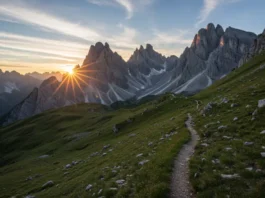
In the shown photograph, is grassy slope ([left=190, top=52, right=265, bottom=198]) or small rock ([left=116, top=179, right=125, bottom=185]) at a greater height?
grassy slope ([left=190, top=52, right=265, bottom=198])

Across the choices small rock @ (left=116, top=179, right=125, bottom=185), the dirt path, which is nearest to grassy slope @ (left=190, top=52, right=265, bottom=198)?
the dirt path

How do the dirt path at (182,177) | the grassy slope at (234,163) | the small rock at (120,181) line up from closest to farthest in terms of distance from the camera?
the grassy slope at (234,163) < the dirt path at (182,177) < the small rock at (120,181)

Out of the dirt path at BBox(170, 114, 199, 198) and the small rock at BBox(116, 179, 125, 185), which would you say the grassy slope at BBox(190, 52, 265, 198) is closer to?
the dirt path at BBox(170, 114, 199, 198)

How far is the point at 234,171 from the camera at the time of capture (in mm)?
12828

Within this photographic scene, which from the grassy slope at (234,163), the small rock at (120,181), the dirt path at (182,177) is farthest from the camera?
the small rock at (120,181)

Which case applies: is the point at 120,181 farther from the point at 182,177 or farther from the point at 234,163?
the point at 234,163

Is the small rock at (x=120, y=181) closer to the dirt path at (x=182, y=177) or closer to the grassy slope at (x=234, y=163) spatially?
the dirt path at (x=182, y=177)

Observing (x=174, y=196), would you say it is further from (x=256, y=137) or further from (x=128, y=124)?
(x=128, y=124)

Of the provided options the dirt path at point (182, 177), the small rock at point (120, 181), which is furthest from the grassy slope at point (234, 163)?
the small rock at point (120, 181)

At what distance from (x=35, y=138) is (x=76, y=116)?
35.3 m

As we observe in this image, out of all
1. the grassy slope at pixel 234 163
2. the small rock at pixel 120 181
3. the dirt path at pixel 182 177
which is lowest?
the small rock at pixel 120 181

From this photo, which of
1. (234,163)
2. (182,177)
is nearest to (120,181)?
(182,177)

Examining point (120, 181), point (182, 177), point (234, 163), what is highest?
point (234, 163)

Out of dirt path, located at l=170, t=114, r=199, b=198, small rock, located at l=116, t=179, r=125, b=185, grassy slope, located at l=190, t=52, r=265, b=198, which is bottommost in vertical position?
small rock, located at l=116, t=179, r=125, b=185
